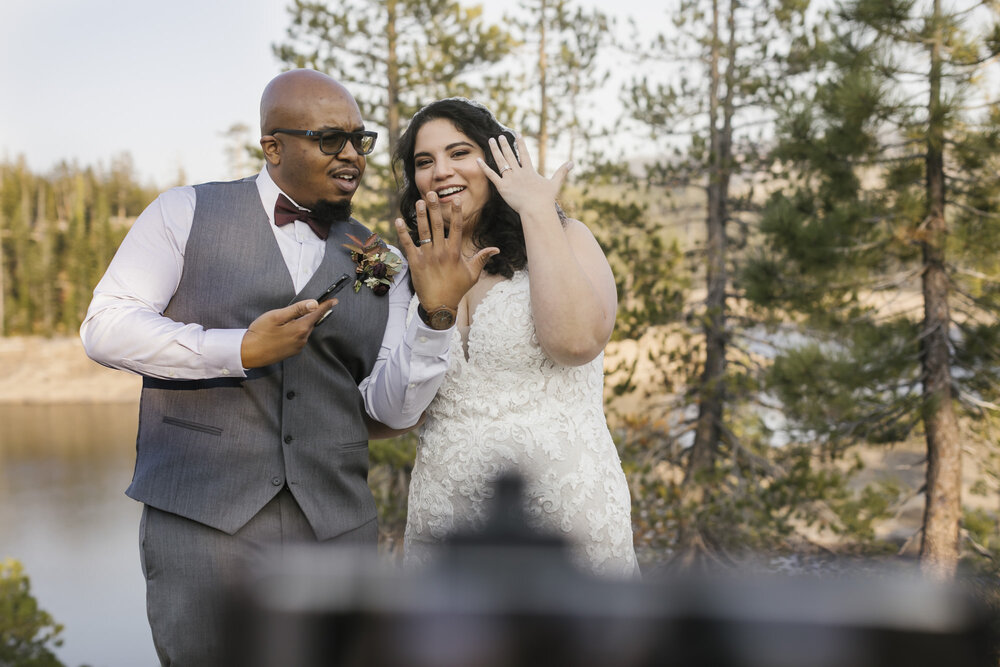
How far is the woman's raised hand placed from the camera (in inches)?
77.0

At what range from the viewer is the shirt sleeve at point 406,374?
1905 millimetres

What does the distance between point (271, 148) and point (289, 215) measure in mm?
192

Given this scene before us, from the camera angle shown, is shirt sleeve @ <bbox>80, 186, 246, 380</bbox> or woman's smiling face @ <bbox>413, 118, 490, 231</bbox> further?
woman's smiling face @ <bbox>413, 118, 490, 231</bbox>

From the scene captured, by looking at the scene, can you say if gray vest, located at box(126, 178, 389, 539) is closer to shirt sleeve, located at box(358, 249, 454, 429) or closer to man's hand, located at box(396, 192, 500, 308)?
shirt sleeve, located at box(358, 249, 454, 429)

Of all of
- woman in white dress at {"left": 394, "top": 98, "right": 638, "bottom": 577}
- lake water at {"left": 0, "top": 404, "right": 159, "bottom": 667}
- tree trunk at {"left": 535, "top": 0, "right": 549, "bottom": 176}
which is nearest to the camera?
woman in white dress at {"left": 394, "top": 98, "right": 638, "bottom": 577}

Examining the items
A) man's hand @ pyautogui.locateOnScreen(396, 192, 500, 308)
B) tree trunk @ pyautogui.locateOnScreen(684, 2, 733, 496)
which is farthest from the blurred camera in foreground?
tree trunk @ pyautogui.locateOnScreen(684, 2, 733, 496)

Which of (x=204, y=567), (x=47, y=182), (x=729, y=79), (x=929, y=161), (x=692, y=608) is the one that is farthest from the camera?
(x=47, y=182)

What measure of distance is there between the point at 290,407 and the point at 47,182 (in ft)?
249

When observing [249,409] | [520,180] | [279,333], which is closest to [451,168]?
[520,180]

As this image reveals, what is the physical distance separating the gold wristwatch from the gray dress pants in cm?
53

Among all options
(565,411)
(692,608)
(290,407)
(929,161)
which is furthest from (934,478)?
(692,608)

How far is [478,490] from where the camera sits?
6.49ft

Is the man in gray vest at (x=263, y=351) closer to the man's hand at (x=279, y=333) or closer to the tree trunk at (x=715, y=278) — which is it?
the man's hand at (x=279, y=333)

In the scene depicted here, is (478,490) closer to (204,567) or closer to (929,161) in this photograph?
(204,567)
